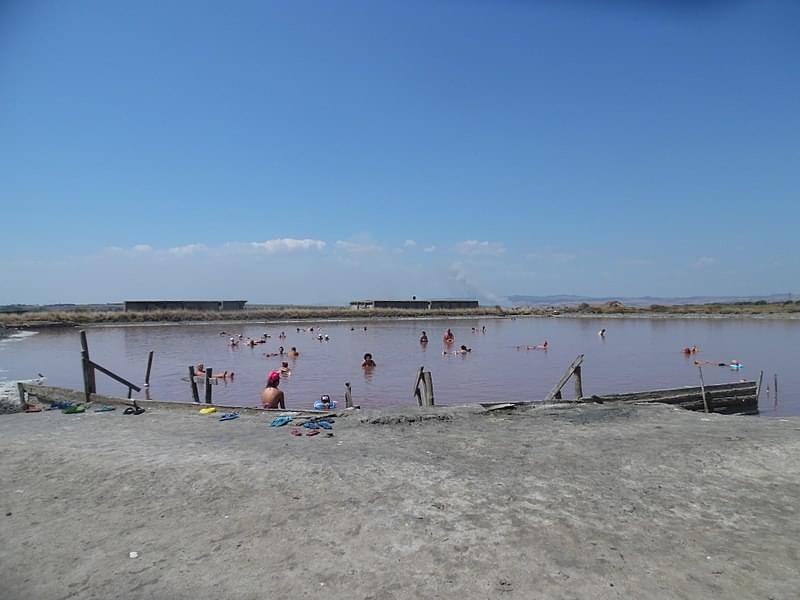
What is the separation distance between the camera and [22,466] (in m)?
9.31

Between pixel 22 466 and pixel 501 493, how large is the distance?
8.09 m

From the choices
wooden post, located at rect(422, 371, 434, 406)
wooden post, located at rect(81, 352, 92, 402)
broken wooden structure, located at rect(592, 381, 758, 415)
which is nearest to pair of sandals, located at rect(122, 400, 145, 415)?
wooden post, located at rect(81, 352, 92, 402)

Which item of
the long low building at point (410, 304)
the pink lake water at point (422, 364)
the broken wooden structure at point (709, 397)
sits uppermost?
the long low building at point (410, 304)

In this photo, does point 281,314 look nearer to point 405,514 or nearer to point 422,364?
point 422,364

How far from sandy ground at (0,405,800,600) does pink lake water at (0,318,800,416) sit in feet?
29.8

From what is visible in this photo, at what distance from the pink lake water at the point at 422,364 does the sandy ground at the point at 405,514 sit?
9.08m

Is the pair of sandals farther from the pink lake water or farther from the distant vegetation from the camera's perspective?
the distant vegetation

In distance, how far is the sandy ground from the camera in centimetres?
550

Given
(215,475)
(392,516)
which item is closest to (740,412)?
(392,516)

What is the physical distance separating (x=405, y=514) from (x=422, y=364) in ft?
78.9

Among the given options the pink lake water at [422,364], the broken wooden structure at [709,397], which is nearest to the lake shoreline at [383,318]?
the pink lake water at [422,364]

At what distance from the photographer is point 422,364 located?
31.0 meters

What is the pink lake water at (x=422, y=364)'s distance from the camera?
21.9 m

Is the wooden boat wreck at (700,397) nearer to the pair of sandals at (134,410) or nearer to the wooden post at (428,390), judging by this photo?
the wooden post at (428,390)
